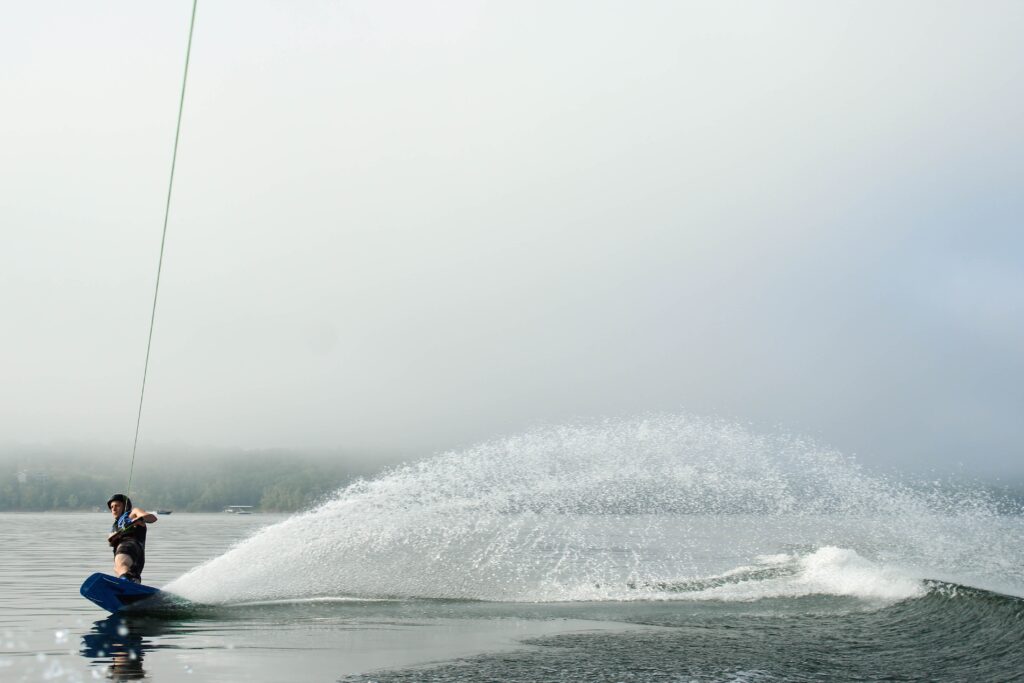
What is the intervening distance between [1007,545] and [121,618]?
32283 millimetres

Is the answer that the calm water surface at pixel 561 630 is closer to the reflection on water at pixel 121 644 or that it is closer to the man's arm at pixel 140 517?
the reflection on water at pixel 121 644

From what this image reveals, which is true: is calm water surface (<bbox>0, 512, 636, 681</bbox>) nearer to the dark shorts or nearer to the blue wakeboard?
the blue wakeboard

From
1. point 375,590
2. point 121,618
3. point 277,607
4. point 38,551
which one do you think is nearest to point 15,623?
point 121,618

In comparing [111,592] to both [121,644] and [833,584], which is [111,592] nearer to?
[121,644]

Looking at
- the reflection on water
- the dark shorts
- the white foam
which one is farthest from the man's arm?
the white foam

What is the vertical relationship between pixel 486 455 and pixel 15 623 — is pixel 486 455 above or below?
above

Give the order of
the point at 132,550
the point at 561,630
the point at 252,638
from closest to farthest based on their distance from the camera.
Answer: the point at 252,638
the point at 561,630
the point at 132,550

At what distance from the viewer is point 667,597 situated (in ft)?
72.5

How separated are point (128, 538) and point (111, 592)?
4.52 feet

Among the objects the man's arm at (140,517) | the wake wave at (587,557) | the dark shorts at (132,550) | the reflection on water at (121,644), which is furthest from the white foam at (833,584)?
the dark shorts at (132,550)

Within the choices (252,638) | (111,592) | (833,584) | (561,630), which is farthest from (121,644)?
(833,584)

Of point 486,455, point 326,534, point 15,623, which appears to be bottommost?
point 15,623

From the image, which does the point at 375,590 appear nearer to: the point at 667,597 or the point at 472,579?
the point at 472,579

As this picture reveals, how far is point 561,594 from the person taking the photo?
22.7 meters
